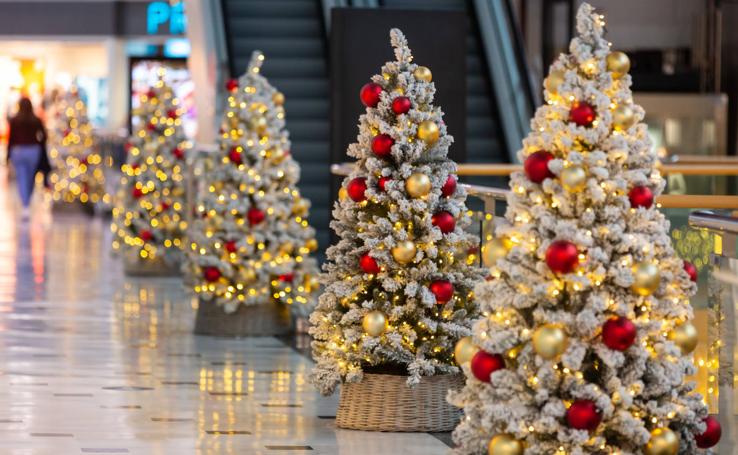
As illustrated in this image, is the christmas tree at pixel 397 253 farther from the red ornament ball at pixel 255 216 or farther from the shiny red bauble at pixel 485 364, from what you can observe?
the red ornament ball at pixel 255 216

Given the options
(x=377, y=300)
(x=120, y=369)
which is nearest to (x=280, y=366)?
(x=120, y=369)

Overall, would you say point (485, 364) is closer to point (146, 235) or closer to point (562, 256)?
point (562, 256)

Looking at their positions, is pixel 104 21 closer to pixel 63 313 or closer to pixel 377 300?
pixel 63 313

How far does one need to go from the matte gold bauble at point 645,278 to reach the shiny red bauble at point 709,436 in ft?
1.42

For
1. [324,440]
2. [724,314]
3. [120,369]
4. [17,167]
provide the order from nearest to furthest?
[724,314] → [324,440] → [120,369] → [17,167]

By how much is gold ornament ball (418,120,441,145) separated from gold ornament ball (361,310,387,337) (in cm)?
70

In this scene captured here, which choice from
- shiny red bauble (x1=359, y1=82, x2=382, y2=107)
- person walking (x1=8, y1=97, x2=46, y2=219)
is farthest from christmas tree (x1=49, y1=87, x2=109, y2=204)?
shiny red bauble (x1=359, y1=82, x2=382, y2=107)

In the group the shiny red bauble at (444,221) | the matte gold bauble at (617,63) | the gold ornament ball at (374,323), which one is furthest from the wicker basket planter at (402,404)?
the matte gold bauble at (617,63)

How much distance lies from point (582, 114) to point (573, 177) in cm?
19

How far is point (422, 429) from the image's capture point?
633 centimetres

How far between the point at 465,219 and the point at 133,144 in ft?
25.3

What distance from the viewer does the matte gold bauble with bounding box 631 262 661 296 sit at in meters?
4.37

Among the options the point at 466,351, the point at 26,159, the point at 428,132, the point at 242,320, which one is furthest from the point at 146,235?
the point at 466,351

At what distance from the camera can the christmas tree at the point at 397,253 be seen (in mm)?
6332
